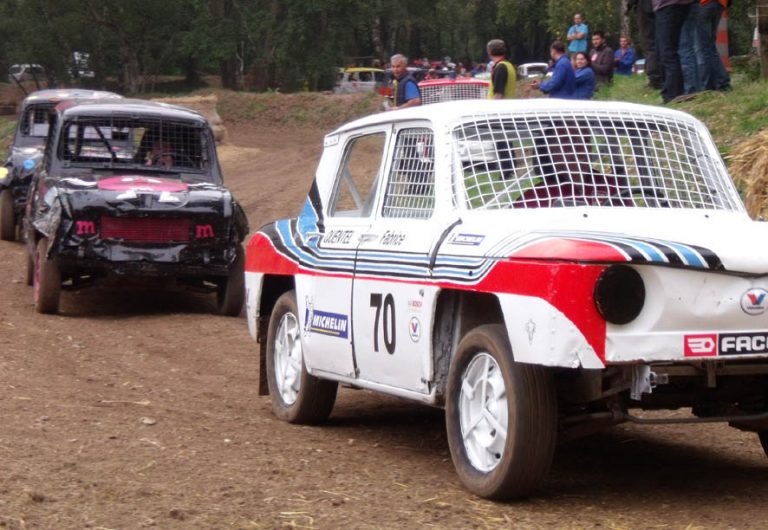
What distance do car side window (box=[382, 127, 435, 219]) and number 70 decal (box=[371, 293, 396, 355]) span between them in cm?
44

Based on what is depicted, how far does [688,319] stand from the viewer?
17.3 ft

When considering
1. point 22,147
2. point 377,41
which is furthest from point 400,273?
point 377,41

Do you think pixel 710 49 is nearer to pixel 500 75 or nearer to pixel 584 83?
pixel 584 83

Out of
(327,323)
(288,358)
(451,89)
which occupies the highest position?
(451,89)

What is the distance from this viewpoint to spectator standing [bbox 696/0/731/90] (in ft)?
47.2

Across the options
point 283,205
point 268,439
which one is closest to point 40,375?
point 268,439

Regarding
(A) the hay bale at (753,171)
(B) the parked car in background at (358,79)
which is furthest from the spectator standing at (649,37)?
(B) the parked car in background at (358,79)

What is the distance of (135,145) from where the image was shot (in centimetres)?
1328

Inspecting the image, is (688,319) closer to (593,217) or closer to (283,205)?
(593,217)

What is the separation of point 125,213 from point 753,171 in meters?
5.30

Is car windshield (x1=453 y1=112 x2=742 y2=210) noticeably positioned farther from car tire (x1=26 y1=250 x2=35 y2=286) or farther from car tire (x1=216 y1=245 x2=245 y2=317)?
car tire (x1=26 y1=250 x2=35 y2=286)

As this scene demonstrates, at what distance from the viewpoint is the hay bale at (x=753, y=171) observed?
34.9 feet

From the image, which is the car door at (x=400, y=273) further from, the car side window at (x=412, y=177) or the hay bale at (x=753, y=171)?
the hay bale at (x=753, y=171)

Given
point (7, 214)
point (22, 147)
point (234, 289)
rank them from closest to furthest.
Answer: point (234, 289) → point (22, 147) → point (7, 214)
